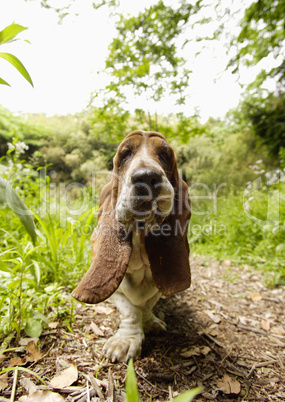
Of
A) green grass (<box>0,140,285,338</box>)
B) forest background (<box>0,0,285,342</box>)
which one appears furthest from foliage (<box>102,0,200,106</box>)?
green grass (<box>0,140,285,338</box>)

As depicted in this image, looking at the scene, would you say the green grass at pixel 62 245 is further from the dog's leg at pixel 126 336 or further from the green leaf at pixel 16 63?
the green leaf at pixel 16 63

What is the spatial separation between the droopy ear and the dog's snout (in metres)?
0.30

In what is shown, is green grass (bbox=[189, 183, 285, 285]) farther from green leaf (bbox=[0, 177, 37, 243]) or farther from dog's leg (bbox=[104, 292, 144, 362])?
green leaf (bbox=[0, 177, 37, 243])

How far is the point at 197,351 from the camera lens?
1.39m

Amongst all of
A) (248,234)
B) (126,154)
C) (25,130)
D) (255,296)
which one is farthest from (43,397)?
(25,130)

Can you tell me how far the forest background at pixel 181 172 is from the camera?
63.1 inches

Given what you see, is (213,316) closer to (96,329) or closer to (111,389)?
(96,329)


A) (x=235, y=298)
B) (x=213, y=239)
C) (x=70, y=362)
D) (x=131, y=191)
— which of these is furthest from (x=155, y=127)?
(x=70, y=362)

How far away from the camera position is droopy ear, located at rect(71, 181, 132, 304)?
1.07 m

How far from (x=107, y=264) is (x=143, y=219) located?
30 cm

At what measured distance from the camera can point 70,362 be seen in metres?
1.17

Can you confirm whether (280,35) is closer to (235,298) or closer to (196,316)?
(235,298)

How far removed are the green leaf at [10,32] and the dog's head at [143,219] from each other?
26.5 inches

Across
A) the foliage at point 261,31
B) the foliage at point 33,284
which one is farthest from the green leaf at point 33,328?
the foliage at point 261,31
